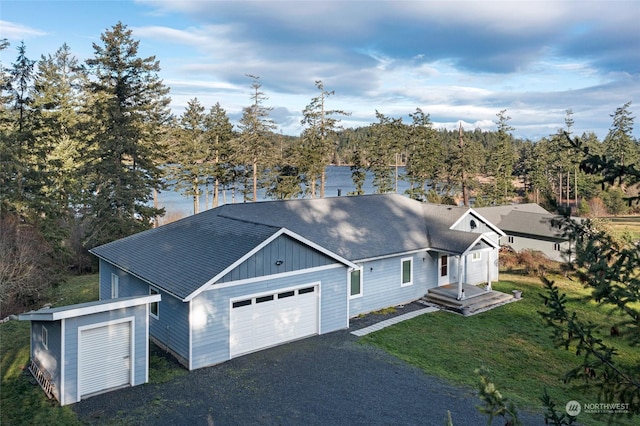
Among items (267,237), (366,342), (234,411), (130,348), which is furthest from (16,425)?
(366,342)

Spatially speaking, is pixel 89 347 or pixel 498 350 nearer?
pixel 89 347

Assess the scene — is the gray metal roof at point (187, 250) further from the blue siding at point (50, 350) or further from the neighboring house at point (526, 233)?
the neighboring house at point (526, 233)

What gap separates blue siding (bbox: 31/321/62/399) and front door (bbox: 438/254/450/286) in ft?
51.0

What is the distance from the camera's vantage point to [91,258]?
86.4ft

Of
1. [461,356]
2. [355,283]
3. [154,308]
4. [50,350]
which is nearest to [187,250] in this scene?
[154,308]

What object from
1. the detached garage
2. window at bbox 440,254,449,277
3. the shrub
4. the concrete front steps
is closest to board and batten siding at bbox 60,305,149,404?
the detached garage

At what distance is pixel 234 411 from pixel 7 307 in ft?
39.6

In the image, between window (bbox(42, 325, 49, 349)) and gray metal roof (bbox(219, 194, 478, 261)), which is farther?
gray metal roof (bbox(219, 194, 478, 261))

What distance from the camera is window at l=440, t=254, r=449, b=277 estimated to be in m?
20.8

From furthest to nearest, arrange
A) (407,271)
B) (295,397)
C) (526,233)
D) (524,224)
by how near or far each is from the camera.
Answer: (524,224) → (526,233) → (407,271) → (295,397)

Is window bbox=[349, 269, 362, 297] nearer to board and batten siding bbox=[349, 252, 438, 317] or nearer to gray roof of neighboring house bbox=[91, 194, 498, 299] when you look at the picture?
board and batten siding bbox=[349, 252, 438, 317]

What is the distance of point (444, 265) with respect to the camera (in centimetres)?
2092

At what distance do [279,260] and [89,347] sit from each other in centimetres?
558

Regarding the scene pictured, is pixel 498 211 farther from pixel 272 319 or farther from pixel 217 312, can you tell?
pixel 217 312
